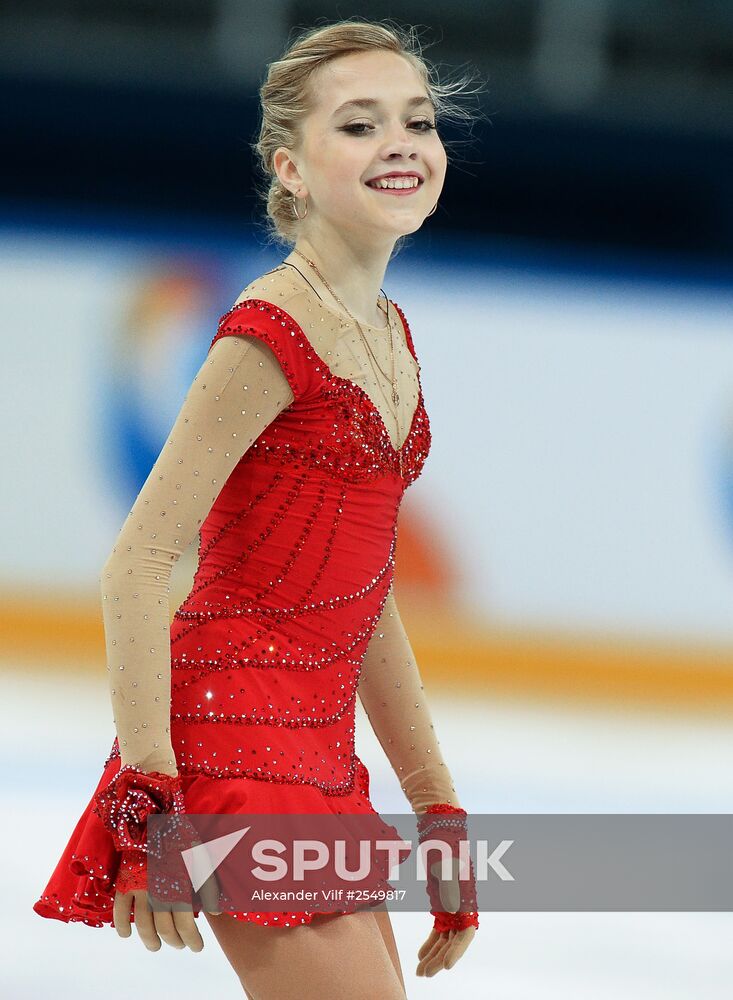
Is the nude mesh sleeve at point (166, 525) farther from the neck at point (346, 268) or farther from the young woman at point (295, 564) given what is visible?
the neck at point (346, 268)

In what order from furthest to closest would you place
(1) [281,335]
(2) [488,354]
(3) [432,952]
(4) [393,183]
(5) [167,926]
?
(2) [488,354], (3) [432,952], (4) [393,183], (1) [281,335], (5) [167,926]

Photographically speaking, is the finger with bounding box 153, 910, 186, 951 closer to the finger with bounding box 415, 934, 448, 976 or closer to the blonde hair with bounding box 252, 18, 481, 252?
the finger with bounding box 415, 934, 448, 976

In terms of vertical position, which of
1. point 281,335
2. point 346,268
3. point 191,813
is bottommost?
point 191,813

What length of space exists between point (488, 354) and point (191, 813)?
3.44 metres

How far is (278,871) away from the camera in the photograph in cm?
136

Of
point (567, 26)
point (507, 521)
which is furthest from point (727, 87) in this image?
point (507, 521)

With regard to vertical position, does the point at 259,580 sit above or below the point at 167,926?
above

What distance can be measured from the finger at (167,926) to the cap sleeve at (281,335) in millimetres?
524

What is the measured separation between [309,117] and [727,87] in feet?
13.0

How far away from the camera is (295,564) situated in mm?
1453

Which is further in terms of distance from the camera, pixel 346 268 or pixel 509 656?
pixel 509 656

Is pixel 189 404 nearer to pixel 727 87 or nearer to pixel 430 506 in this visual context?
pixel 430 506

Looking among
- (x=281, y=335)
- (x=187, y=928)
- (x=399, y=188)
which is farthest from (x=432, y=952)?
(x=399, y=188)

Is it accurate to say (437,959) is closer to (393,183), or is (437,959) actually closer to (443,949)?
(443,949)
